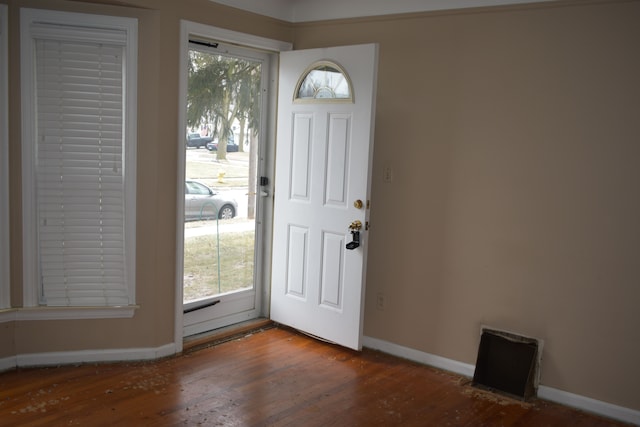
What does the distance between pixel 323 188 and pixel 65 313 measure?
1.84m

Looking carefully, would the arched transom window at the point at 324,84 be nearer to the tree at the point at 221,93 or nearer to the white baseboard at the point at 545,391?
the tree at the point at 221,93

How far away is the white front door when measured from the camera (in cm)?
388

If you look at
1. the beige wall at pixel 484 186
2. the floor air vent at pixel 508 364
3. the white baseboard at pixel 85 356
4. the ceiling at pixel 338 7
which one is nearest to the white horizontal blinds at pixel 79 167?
the beige wall at pixel 484 186

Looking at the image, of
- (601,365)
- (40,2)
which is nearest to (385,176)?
(601,365)

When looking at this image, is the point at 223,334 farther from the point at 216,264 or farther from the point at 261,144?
the point at 261,144

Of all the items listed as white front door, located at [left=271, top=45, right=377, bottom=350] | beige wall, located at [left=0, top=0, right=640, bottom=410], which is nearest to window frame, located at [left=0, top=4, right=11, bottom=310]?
beige wall, located at [left=0, top=0, right=640, bottom=410]

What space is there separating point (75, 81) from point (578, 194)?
2.97m

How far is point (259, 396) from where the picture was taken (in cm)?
338

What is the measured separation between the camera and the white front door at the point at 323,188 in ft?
12.7

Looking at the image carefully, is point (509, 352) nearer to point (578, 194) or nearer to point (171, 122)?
point (578, 194)

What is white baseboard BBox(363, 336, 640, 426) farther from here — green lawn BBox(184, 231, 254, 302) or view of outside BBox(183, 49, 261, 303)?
view of outside BBox(183, 49, 261, 303)

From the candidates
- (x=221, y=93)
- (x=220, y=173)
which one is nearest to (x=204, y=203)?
(x=220, y=173)

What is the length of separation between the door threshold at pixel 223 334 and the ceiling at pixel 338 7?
7.51 feet

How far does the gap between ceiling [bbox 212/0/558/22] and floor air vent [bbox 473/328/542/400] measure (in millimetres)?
2002
